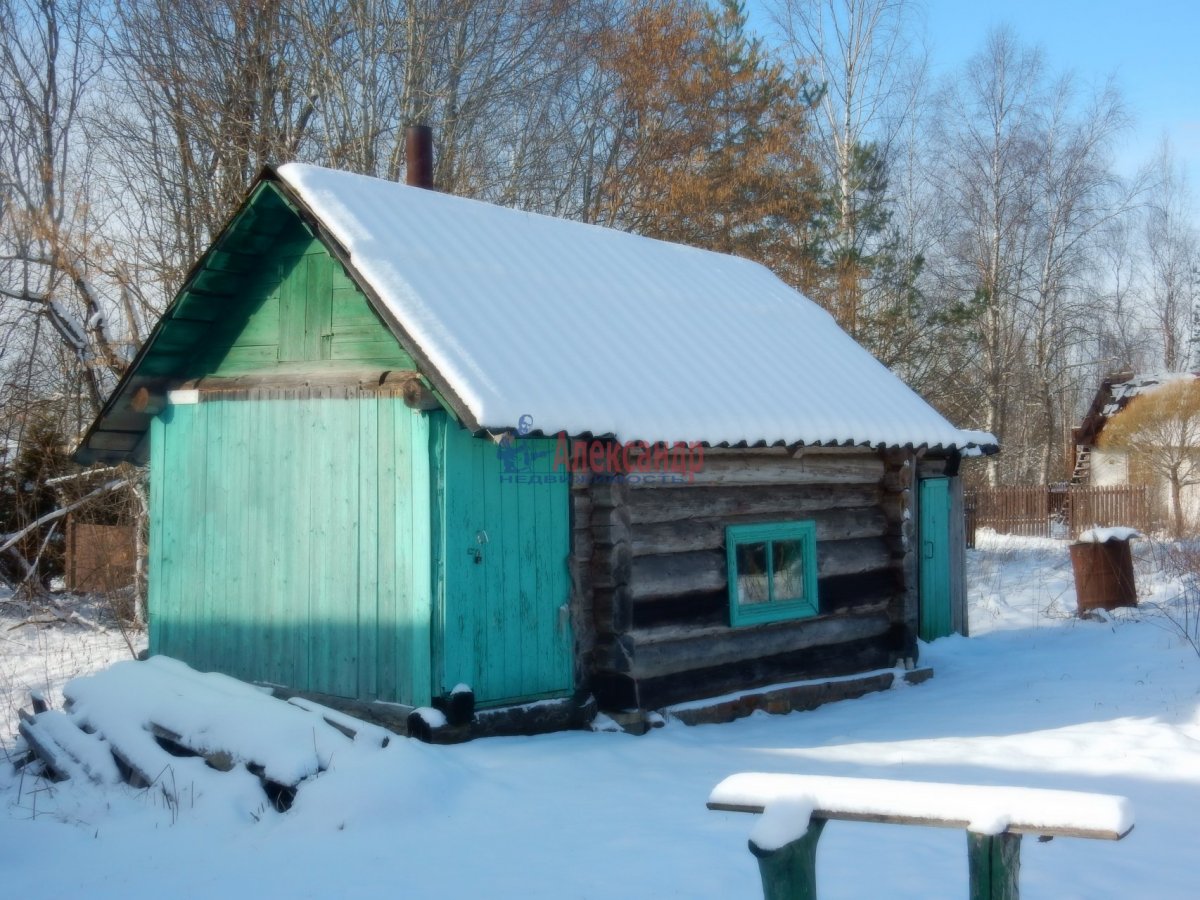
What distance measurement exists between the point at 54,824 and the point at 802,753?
15.6 ft

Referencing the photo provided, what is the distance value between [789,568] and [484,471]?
3554 millimetres

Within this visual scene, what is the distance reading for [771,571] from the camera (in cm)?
991

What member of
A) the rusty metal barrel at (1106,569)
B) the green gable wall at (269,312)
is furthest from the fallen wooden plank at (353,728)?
the rusty metal barrel at (1106,569)

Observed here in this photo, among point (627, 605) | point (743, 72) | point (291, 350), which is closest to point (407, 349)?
point (291, 350)

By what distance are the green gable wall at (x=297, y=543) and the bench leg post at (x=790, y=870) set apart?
4485mm

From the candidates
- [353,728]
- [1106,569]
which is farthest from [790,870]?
[1106,569]

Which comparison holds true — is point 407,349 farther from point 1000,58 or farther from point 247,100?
Result: point 1000,58

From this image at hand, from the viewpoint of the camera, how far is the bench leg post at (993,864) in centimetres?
329

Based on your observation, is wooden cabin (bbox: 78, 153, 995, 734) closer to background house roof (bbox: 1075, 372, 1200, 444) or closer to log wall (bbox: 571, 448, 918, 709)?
log wall (bbox: 571, 448, 918, 709)

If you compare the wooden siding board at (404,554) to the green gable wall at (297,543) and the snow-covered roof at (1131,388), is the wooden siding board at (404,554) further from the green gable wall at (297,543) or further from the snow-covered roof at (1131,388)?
the snow-covered roof at (1131,388)

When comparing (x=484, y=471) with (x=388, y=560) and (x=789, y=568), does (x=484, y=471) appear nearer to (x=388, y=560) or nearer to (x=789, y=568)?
(x=388, y=560)

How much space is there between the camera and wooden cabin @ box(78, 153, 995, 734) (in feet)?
25.5

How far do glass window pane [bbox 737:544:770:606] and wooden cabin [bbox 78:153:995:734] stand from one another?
2cm

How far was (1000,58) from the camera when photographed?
32.8m
